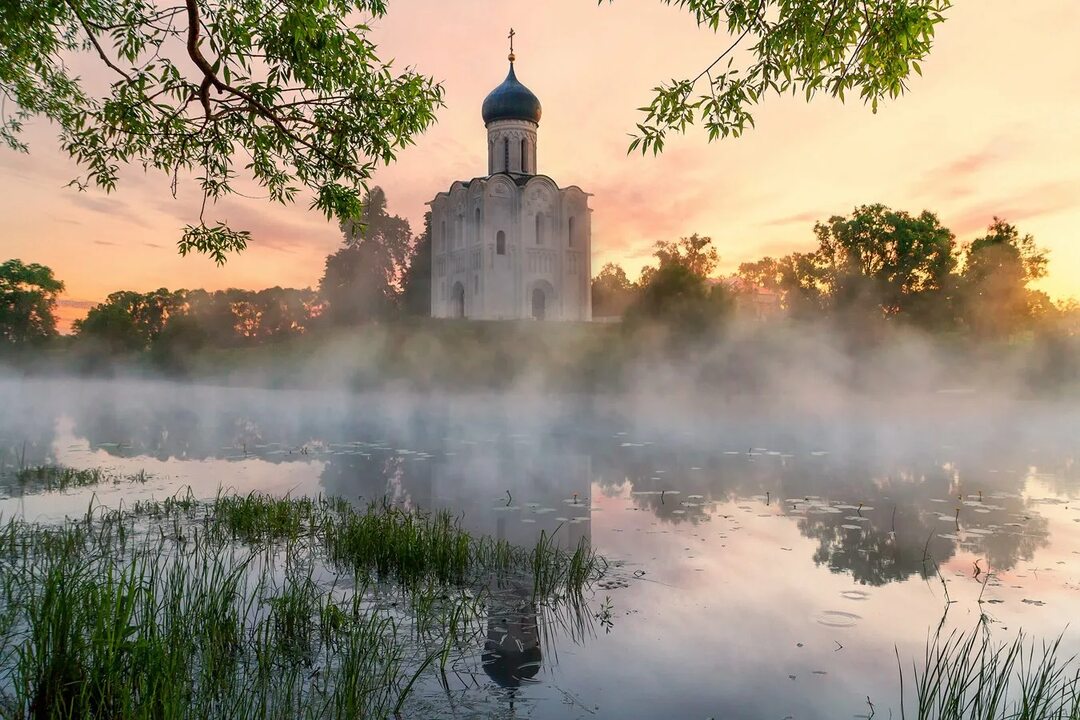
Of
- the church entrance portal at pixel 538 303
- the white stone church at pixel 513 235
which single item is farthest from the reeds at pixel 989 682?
the church entrance portal at pixel 538 303

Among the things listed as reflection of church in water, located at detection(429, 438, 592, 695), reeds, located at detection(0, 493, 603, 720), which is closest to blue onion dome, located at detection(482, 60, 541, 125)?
reflection of church in water, located at detection(429, 438, 592, 695)

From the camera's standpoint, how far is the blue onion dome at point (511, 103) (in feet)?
160

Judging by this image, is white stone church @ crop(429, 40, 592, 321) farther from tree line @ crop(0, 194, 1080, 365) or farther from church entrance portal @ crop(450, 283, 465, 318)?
tree line @ crop(0, 194, 1080, 365)

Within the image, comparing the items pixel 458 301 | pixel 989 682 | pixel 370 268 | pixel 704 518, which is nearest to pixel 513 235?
pixel 458 301

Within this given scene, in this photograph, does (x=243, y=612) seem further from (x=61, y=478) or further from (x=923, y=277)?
(x=923, y=277)

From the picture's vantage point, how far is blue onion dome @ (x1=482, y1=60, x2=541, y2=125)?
48812 millimetres

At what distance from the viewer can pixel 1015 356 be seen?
37.5m

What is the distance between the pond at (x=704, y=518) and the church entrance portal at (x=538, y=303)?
85.7 ft

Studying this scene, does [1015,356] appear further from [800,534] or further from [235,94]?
[235,94]

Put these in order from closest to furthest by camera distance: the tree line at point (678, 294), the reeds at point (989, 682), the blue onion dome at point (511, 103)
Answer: the reeds at point (989, 682) < the tree line at point (678, 294) < the blue onion dome at point (511, 103)

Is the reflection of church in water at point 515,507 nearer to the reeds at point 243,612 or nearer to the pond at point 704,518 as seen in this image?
the pond at point 704,518

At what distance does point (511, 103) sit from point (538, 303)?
14391 mm

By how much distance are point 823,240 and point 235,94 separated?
44.5 metres

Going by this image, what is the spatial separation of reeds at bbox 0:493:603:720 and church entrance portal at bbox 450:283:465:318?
140 ft
